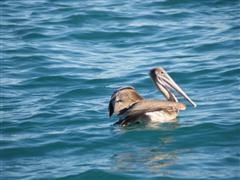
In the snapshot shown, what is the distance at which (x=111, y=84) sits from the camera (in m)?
15.0

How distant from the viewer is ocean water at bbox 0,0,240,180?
1051 centimetres

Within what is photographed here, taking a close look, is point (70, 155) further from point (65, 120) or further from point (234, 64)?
point (234, 64)

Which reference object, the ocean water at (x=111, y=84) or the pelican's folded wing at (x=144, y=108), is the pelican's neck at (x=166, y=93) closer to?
the ocean water at (x=111, y=84)

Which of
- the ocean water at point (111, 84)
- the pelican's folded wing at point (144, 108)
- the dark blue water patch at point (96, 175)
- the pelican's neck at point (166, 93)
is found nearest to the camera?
the dark blue water patch at point (96, 175)

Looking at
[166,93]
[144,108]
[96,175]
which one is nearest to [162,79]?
[166,93]

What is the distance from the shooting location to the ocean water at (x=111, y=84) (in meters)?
10.5

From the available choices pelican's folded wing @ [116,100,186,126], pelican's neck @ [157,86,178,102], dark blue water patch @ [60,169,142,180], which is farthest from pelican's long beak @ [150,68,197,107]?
dark blue water patch @ [60,169,142,180]

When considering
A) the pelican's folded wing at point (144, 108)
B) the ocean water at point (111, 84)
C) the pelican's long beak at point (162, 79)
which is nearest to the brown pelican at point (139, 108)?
the pelican's folded wing at point (144, 108)

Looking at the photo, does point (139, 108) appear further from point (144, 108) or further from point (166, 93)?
point (166, 93)

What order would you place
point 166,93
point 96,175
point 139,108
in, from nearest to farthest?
point 96,175
point 139,108
point 166,93

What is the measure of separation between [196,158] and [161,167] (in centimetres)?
53

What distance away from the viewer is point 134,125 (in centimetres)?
1219

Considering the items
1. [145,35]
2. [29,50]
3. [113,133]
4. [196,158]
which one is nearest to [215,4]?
[145,35]

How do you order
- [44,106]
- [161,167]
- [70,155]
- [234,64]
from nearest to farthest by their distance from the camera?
[161,167] → [70,155] → [44,106] → [234,64]
